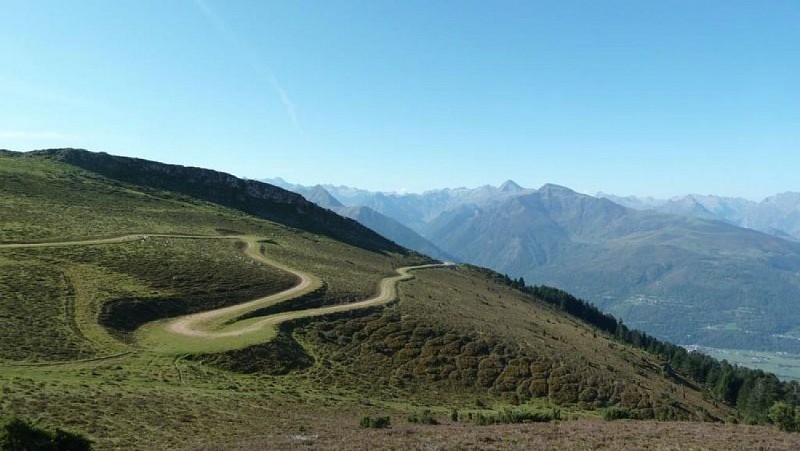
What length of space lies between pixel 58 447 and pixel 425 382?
36843mm

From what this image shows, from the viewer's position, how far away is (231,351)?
4828cm

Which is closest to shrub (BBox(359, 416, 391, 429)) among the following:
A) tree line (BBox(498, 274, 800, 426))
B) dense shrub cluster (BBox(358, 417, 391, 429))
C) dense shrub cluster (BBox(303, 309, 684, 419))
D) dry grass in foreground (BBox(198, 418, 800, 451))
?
dense shrub cluster (BBox(358, 417, 391, 429))

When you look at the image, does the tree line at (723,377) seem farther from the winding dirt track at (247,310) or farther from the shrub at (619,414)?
the winding dirt track at (247,310)

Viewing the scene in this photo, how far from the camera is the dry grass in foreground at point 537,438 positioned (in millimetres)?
27062

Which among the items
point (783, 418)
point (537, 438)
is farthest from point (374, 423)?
point (783, 418)

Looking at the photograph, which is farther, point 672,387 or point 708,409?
point 672,387

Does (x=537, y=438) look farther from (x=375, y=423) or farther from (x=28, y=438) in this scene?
(x=28, y=438)

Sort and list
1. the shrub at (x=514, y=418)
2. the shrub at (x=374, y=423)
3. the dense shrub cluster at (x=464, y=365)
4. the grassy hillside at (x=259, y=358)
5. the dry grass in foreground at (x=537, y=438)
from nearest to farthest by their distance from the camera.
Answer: the dry grass in foreground at (x=537, y=438) → the grassy hillside at (x=259, y=358) → the shrub at (x=374, y=423) → the shrub at (x=514, y=418) → the dense shrub cluster at (x=464, y=365)

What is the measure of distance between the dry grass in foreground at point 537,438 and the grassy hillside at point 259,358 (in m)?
0.41

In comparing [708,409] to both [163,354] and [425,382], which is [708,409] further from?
[163,354]

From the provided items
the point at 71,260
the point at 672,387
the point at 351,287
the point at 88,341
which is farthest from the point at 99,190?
the point at 672,387

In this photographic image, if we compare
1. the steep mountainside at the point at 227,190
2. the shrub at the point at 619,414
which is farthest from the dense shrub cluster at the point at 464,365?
the steep mountainside at the point at 227,190

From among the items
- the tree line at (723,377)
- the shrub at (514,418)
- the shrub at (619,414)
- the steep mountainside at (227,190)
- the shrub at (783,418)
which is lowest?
the tree line at (723,377)

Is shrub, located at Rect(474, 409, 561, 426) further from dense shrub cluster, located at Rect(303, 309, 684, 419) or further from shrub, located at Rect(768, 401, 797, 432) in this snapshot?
shrub, located at Rect(768, 401, 797, 432)
